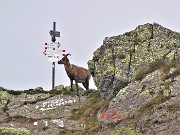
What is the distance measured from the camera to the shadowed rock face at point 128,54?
2416 cm

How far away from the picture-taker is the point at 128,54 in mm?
25766

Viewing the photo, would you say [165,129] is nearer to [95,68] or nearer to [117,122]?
[117,122]

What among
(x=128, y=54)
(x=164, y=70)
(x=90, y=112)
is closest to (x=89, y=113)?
(x=90, y=112)

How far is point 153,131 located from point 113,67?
31.9ft

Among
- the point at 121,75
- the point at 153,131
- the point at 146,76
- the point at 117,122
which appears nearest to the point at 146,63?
the point at 121,75

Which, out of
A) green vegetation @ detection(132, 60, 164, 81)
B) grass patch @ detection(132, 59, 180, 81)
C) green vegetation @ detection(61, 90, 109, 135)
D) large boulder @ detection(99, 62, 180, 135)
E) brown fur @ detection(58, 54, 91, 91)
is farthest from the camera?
brown fur @ detection(58, 54, 91, 91)

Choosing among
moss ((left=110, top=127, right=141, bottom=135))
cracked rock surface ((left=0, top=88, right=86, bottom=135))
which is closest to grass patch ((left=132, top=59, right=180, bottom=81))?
moss ((left=110, top=127, right=141, bottom=135))

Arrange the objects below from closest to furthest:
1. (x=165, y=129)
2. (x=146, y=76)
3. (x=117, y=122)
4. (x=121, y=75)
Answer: (x=165, y=129)
(x=117, y=122)
(x=146, y=76)
(x=121, y=75)

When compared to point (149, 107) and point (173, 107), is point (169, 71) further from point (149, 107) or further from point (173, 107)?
point (173, 107)

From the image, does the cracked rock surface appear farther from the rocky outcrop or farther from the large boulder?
the large boulder

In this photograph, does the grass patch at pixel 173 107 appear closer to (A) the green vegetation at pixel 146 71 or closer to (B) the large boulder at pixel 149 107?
(B) the large boulder at pixel 149 107

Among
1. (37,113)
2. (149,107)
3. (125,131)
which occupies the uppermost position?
(37,113)

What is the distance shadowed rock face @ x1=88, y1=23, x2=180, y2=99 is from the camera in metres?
24.2

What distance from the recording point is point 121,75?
2425 centimetres
